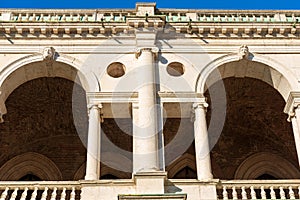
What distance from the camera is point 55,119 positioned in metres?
16.8

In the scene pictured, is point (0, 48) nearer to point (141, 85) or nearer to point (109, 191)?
point (141, 85)

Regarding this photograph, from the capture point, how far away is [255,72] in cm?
1407

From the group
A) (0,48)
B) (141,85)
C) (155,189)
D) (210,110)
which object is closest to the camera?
(155,189)

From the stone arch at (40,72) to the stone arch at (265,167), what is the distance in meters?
6.03

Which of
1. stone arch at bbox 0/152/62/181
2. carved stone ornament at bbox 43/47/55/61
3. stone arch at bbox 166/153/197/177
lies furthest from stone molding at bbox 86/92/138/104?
stone arch at bbox 0/152/62/181

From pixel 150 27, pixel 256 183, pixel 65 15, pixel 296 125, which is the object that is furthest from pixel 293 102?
pixel 65 15

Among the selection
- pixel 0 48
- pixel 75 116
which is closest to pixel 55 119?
pixel 75 116

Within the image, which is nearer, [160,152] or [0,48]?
[160,152]

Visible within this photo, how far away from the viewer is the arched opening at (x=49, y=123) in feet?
51.6

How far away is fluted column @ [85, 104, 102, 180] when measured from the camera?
1167cm

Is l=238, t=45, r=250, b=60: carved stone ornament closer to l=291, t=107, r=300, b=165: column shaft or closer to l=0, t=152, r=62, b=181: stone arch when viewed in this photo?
l=291, t=107, r=300, b=165: column shaft

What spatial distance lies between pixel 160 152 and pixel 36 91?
553 cm

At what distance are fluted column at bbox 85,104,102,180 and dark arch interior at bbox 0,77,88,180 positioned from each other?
285cm

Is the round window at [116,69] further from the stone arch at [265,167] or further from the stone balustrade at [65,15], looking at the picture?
the stone arch at [265,167]
